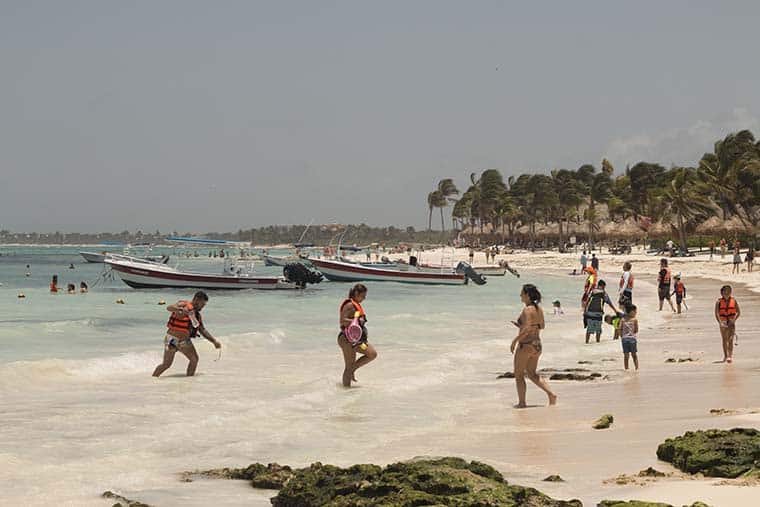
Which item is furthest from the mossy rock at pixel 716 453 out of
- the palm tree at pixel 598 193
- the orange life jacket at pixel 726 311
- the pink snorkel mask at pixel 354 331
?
the palm tree at pixel 598 193

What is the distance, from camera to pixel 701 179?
3073 inches

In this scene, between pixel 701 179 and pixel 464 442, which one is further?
pixel 701 179

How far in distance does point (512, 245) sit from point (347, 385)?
112227 mm

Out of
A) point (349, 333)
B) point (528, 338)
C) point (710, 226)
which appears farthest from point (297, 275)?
point (710, 226)

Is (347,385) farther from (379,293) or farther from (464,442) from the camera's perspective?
(379,293)

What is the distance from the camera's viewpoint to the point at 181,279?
46.8 meters

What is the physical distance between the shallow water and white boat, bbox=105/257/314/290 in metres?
21.9

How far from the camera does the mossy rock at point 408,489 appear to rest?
5.55 m

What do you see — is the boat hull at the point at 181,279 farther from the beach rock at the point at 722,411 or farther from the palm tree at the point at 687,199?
the palm tree at the point at 687,199

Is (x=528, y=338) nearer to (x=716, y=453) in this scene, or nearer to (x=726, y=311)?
(x=716, y=453)

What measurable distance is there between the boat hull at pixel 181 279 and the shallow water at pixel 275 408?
21.9 meters

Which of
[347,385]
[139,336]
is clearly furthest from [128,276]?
[347,385]

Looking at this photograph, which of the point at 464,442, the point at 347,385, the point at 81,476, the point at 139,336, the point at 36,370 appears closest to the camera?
the point at 81,476

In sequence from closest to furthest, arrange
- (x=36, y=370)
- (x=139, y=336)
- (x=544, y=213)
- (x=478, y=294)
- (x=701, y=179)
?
(x=36, y=370), (x=139, y=336), (x=478, y=294), (x=701, y=179), (x=544, y=213)
